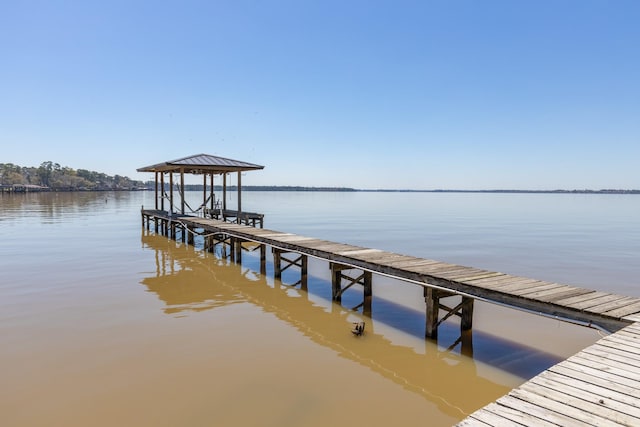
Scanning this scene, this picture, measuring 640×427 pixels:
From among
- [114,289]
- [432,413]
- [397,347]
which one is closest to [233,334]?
[397,347]

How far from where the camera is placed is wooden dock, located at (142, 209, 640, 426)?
366 cm

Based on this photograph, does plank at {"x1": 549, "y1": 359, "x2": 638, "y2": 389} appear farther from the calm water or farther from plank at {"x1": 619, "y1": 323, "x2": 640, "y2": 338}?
the calm water

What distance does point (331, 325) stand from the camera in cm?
972

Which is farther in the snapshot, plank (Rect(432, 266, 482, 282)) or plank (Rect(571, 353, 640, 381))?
plank (Rect(432, 266, 482, 282))

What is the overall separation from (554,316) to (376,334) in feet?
12.3

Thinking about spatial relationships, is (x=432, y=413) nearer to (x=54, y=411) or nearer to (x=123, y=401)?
(x=123, y=401)

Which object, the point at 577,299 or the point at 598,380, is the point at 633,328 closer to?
the point at 577,299

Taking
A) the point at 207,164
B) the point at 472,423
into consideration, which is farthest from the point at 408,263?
the point at 207,164

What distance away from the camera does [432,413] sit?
19.6ft

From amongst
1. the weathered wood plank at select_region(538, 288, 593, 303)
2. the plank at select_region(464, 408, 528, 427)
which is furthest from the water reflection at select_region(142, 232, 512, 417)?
the plank at select_region(464, 408, 528, 427)

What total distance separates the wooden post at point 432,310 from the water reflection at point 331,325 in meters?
0.22

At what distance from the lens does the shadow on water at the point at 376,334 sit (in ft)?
22.6

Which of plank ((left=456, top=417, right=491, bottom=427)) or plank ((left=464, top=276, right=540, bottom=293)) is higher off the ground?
plank ((left=464, top=276, right=540, bottom=293))

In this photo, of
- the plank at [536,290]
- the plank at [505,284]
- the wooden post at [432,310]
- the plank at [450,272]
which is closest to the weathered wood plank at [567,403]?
the plank at [536,290]
